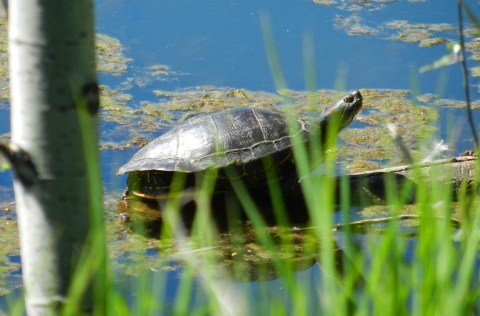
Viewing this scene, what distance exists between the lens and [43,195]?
119 cm

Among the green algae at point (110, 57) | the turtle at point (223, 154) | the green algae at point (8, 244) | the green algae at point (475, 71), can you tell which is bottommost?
the green algae at point (8, 244)

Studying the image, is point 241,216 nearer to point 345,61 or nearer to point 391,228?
point 345,61

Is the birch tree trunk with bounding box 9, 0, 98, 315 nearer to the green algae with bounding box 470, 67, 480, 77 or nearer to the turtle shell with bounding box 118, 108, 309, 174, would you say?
the turtle shell with bounding box 118, 108, 309, 174

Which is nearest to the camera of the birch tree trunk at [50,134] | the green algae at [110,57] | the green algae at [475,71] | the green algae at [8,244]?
the birch tree trunk at [50,134]

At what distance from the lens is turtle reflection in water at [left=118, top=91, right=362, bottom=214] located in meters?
3.49

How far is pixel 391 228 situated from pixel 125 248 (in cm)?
218

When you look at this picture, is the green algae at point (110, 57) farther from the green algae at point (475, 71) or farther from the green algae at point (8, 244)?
the green algae at point (475, 71)

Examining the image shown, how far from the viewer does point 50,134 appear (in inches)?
45.7

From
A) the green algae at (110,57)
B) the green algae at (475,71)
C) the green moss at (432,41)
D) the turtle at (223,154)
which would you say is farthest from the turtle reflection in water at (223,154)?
the green moss at (432,41)

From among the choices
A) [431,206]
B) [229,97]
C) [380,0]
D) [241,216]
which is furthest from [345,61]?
[431,206]

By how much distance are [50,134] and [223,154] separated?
7.65ft

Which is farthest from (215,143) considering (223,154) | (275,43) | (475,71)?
(475,71)

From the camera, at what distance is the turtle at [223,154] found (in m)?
3.49

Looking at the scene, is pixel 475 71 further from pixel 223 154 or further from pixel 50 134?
pixel 50 134
